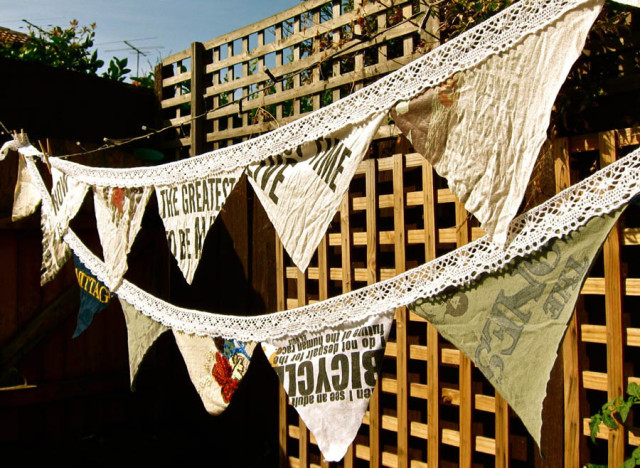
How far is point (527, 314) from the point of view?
4.82 ft

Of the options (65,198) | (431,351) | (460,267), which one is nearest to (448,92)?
(460,267)

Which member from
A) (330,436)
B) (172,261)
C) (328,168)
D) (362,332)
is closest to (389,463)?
(330,436)

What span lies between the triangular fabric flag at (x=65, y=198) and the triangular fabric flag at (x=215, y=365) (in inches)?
37.9

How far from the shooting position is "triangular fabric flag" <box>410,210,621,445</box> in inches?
55.1

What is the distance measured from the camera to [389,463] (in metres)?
2.61

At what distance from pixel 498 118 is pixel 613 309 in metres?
0.93

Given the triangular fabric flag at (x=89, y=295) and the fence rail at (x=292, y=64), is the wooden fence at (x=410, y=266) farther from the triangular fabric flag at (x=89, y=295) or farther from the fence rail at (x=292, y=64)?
the triangular fabric flag at (x=89, y=295)

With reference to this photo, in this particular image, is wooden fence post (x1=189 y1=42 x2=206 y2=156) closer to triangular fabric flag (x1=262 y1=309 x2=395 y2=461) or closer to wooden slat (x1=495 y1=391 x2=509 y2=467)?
triangular fabric flag (x1=262 y1=309 x2=395 y2=461)

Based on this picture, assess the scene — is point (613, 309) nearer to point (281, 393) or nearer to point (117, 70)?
point (281, 393)

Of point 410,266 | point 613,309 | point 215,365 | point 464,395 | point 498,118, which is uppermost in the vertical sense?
point 498,118

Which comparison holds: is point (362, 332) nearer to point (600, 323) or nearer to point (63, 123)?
point (600, 323)

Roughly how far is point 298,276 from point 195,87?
1.60 m

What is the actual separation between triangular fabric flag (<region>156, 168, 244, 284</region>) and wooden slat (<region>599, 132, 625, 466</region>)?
4.13 feet

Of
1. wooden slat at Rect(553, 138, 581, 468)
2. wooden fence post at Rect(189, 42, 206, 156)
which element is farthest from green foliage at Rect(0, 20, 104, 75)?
wooden slat at Rect(553, 138, 581, 468)
